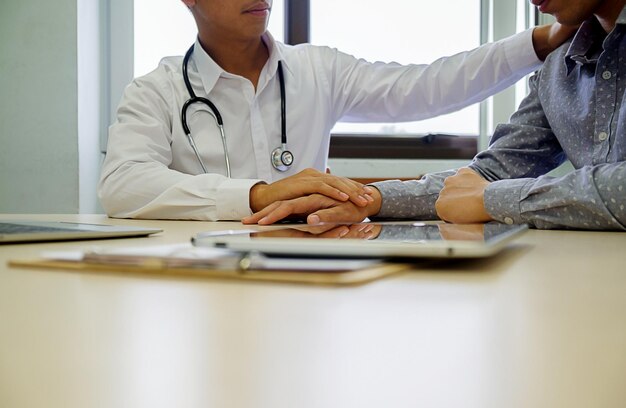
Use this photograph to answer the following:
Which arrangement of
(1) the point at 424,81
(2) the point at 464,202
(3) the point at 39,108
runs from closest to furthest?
(2) the point at 464,202 → (1) the point at 424,81 → (3) the point at 39,108

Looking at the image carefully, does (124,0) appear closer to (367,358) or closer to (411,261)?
(411,261)

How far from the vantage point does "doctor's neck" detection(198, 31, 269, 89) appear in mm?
1575

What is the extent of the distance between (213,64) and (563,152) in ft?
2.63

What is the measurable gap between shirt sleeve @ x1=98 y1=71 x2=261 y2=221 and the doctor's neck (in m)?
0.18

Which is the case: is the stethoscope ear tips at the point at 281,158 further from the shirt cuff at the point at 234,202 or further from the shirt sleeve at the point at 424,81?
the shirt cuff at the point at 234,202

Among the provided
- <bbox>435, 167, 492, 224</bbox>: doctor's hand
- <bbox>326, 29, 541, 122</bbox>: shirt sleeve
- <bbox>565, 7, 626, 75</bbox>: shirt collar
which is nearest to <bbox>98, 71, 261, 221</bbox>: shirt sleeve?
<bbox>435, 167, 492, 224</bbox>: doctor's hand

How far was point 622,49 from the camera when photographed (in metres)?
1.05

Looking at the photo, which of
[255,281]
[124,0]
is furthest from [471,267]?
[124,0]

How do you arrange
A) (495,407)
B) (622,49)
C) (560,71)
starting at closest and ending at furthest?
(495,407) → (622,49) → (560,71)

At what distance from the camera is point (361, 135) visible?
8.18 feet

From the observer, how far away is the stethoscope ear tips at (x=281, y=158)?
1.50 metres

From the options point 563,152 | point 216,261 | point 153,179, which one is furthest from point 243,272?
point 563,152

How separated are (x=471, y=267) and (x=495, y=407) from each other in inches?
10.3

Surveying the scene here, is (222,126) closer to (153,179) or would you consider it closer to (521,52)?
(153,179)
